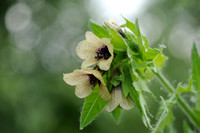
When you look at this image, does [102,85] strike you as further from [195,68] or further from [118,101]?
[195,68]

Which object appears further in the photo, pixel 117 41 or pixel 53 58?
pixel 53 58

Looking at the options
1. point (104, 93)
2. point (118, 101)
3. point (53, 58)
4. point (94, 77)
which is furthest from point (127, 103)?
point (53, 58)

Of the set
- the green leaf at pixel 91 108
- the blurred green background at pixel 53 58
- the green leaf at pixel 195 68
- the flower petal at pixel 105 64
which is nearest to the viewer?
the flower petal at pixel 105 64

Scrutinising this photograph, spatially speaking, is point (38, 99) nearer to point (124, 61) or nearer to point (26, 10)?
point (26, 10)

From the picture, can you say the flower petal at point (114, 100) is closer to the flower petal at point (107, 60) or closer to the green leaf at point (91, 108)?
the green leaf at point (91, 108)

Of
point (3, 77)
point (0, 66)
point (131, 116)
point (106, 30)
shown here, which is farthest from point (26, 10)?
point (106, 30)

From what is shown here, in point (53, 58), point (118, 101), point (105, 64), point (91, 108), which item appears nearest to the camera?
point (105, 64)

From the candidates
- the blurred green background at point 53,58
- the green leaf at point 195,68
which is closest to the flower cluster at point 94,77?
the green leaf at point 195,68
